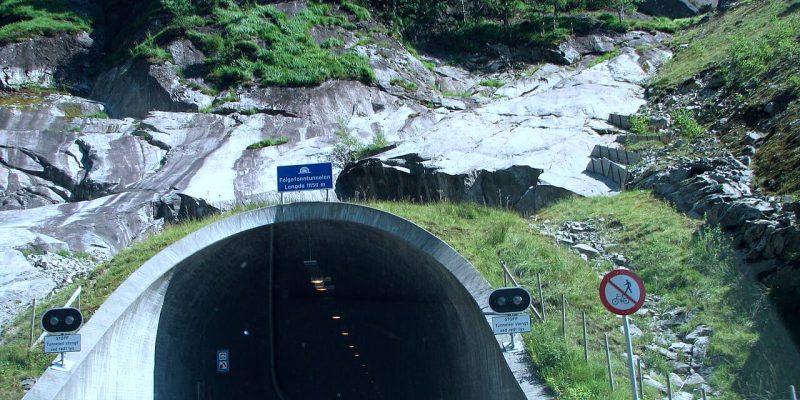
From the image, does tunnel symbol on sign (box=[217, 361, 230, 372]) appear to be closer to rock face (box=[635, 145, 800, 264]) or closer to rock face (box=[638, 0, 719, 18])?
rock face (box=[635, 145, 800, 264])

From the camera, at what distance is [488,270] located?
1912 centimetres

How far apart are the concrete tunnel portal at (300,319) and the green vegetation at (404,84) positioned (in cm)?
1789

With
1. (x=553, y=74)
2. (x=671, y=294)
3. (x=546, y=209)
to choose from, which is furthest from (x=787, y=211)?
(x=553, y=74)

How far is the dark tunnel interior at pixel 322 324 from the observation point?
17156 millimetres

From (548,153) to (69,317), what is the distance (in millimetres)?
18316

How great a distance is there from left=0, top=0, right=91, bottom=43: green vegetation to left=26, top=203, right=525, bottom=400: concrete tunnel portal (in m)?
29.8

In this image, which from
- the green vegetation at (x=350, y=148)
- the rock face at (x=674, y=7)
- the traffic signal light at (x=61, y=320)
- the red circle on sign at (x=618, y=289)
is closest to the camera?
the red circle on sign at (x=618, y=289)

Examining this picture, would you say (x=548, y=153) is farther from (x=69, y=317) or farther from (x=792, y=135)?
(x=69, y=317)

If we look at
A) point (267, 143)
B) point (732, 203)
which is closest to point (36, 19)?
point (267, 143)

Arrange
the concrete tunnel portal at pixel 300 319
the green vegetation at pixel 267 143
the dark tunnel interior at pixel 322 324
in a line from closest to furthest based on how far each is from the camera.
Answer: the concrete tunnel portal at pixel 300 319
the dark tunnel interior at pixel 322 324
the green vegetation at pixel 267 143

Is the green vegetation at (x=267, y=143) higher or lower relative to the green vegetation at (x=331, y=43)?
lower

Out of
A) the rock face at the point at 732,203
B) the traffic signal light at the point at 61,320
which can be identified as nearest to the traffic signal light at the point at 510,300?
the rock face at the point at 732,203

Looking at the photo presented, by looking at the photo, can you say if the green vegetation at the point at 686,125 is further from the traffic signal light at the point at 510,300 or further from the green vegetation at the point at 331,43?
the green vegetation at the point at 331,43

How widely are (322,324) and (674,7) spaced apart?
41455mm
